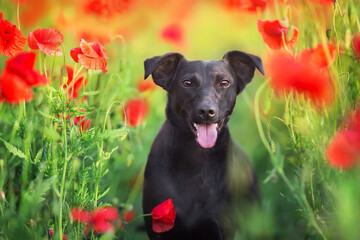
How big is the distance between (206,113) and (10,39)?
1.18 m

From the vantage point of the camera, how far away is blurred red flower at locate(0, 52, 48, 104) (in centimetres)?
188

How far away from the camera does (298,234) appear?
3.15 metres

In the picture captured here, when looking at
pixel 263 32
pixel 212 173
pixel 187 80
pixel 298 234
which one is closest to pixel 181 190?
pixel 212 173

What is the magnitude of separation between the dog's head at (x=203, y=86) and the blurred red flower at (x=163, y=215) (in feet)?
1.68

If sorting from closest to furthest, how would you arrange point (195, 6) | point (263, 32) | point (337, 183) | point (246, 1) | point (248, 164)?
point (337, 183), point (263, 32), point (246, 1), point (248, 164), point (195, 6)

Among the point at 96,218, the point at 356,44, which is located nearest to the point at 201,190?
the point at 96,218

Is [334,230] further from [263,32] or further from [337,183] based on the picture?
[263,32]

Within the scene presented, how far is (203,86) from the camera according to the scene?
2.92 meters

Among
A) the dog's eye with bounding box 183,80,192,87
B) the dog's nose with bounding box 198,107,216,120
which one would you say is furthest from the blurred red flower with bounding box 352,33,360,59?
the dog's eye with bounding box 183,80,192,87

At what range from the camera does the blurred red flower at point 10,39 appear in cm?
222

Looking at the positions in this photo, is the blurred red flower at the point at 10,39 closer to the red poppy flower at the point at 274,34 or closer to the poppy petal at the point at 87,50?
the poppy petal at the point at 87,50

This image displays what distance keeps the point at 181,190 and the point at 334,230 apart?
107cm

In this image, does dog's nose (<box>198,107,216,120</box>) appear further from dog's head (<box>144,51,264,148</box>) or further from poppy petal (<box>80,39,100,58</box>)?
poppy petal (<box>80,39,100,58</box>)

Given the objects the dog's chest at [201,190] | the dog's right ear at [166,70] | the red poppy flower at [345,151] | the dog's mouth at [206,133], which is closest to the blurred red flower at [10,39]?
the dog's right ear at [166,70]
